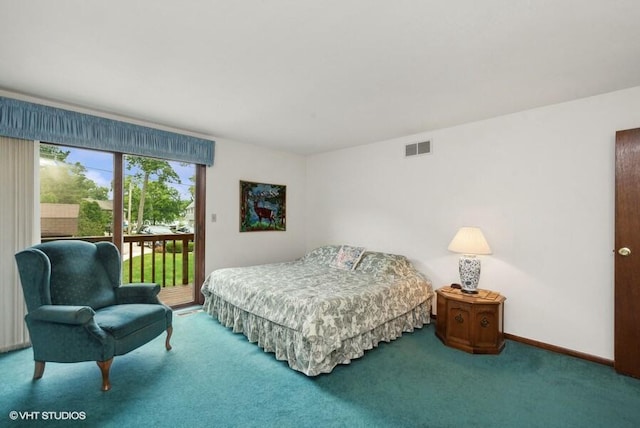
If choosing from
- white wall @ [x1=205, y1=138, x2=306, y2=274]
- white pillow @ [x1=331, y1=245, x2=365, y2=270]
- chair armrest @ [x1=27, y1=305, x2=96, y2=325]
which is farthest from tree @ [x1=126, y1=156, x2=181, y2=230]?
white pillow @ [x1=331, y1=245, x2=365, y2=270]

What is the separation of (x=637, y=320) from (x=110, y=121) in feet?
17.3

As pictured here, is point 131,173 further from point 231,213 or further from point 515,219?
point 515,219

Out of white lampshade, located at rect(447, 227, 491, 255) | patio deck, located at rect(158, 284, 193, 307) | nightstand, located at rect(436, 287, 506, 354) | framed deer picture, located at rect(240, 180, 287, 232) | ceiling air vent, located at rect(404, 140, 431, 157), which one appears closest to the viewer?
nightstand, located at rect(436, 287, 506, 354)

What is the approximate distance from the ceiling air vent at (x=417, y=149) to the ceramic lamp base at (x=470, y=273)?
150 centimetres

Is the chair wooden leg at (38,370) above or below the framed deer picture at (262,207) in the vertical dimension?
below

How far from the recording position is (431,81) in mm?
2479

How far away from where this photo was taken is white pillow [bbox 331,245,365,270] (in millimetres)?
3916

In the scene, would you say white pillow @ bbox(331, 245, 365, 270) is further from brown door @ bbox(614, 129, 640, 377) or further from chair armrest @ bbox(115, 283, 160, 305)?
brown door @ bbox(614, 129, 640, 377)

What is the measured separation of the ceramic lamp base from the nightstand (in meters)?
0.07

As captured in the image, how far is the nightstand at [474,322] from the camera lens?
2.79 meters

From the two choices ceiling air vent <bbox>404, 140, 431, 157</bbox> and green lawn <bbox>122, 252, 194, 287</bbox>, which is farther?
A: green lawn <bbox>122, 252, 194, 287</bbox>

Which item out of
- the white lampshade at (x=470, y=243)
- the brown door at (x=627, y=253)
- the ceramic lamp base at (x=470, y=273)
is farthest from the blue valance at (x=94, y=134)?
the brown door at (x=627, y=253)

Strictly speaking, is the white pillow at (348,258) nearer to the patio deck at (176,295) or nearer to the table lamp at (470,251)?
the table lamp at (470,251)

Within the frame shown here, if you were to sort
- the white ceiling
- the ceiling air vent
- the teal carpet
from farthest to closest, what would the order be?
1. the ceiling air vent
2. the teal carpet
3. the white ceiling
